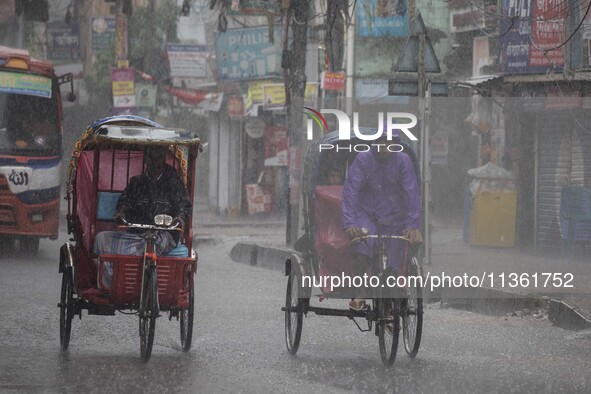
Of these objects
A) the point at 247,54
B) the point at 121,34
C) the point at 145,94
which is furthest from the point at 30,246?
the point at 145,94

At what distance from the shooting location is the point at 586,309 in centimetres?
1213

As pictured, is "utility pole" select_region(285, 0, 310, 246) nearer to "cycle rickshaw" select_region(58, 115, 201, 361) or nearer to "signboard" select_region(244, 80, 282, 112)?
"cycle rickshaw" select_region(58, 115, 201, 361)

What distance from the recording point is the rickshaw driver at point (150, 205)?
30.9ft

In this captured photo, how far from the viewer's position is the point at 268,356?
9633 mm

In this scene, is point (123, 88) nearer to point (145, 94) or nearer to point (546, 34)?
point (145, 94)

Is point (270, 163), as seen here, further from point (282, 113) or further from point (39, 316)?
point (39, 316)

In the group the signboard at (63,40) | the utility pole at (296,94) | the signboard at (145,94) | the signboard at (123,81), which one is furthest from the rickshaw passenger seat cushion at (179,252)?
the signboard at (63,40)

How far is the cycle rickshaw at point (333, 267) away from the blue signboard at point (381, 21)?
54.7 ft

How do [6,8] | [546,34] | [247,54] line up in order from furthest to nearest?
[6,8]
[247,54]
[546,34]

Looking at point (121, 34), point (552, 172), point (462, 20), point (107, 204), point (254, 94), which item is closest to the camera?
point (107, 204)

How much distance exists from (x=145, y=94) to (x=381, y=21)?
13.2 metres

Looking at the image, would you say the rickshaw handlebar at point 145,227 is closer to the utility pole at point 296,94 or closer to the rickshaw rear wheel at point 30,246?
the rickshaw rear wheel at point 30,246

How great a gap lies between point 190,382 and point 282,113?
2544 centimetres

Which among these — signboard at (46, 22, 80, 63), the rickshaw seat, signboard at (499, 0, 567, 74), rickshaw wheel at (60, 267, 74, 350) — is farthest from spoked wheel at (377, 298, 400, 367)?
signboard at (46, 22, 80, 63)
